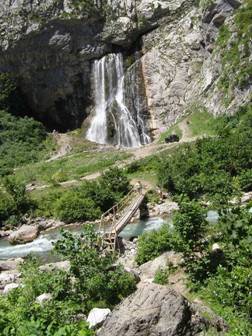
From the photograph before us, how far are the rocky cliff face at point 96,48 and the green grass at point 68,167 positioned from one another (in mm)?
10333

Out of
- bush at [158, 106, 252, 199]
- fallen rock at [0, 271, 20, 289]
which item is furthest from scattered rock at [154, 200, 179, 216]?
fallen rock at [0, 271, 20, 289]

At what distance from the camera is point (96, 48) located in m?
57.4

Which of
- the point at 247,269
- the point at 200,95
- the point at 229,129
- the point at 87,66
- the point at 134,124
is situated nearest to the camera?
the point at 247,269

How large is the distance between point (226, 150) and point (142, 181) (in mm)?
6053

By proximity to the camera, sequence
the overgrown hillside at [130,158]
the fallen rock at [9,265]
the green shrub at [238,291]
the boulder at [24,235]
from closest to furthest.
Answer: the green shrub at [238,291], the overgrown hillside at [130,158], the fallen rock at [9,265], the boulder at [24,235]

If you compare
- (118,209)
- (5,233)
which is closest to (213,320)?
(118,209)

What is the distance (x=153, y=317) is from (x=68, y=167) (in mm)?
34043

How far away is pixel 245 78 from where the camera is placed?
43094 mm

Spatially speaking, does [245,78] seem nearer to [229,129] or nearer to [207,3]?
[229,129]

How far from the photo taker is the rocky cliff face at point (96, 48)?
177ft

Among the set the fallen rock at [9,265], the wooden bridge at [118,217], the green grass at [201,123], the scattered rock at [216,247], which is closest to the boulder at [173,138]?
the green grass at [201,123]

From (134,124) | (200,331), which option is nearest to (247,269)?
(200,331)

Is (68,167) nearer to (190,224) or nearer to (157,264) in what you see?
(157,264)

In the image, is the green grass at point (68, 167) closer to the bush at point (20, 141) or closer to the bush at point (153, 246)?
the bush at point (20, 141)
